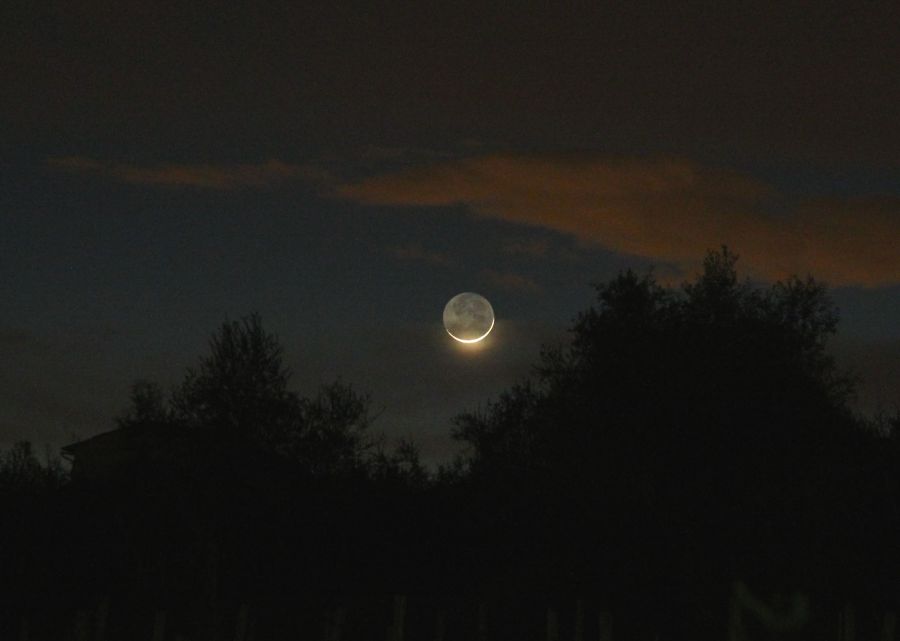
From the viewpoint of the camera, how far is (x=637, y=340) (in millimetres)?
35031

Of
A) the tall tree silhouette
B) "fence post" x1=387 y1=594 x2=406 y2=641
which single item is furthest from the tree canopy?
"fence post" x1=387 y1=594 x2=406 y2=641

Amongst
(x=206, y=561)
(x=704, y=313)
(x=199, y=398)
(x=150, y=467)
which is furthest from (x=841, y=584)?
(x=199, y=398)

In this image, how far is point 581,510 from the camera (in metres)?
22.8

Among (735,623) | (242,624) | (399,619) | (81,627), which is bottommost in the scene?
(81,627)

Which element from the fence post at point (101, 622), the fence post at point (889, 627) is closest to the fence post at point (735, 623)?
the fence post at point (889, 627)

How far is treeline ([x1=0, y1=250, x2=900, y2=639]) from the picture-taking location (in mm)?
20672

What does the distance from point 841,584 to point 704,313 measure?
18.3 metres

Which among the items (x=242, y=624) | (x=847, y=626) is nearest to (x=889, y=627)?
(x=847, y=626)

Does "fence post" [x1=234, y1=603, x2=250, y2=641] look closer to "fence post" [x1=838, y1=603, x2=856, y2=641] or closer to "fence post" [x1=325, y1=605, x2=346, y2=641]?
"fence post" [x1=325, y1=605, x2=346, y2=641]

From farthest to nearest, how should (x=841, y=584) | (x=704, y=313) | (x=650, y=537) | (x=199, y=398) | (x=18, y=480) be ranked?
(x=199, y=398) → (x=704, y=313) → (x=18, y=480) → (x=650, y=537) → (x=841, y=584)

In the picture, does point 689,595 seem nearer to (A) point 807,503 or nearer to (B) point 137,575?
(A) point 807,503

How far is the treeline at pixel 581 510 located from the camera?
20672 millimetres

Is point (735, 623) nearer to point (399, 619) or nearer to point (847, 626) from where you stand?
point (847, 626)

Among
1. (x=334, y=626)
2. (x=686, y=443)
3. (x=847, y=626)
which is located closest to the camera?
(x=847, y=626)
